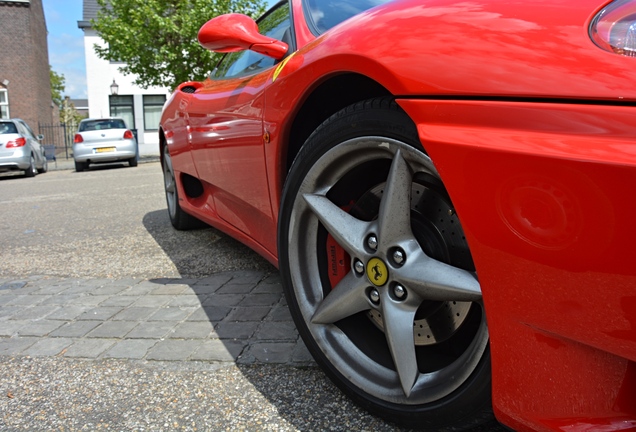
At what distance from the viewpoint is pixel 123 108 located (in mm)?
31703

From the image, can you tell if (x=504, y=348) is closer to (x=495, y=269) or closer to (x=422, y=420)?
(x=495, y=269)

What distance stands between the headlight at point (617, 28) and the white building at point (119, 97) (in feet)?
101

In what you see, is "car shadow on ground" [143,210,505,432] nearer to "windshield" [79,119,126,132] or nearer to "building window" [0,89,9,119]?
"windshield" [79,119,126,132]

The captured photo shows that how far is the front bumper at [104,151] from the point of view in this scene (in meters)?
15.2

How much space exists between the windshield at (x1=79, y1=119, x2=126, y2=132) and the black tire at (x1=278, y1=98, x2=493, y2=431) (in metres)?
15.4

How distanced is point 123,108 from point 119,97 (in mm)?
640

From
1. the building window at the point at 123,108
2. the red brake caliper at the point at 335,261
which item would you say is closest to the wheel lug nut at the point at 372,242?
A: the red brake caliper at the point at 335,261

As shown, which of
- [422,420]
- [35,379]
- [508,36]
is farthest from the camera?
[35,379]

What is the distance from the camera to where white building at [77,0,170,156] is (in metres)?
30.8

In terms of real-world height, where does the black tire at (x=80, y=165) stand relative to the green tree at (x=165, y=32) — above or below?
below

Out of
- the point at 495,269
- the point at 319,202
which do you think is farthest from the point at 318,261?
the point at 495,269

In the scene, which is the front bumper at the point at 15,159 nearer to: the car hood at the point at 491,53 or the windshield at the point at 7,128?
the windshield at the point at 7,128

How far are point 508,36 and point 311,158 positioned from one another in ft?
2.30

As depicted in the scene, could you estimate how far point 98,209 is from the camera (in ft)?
22.1
